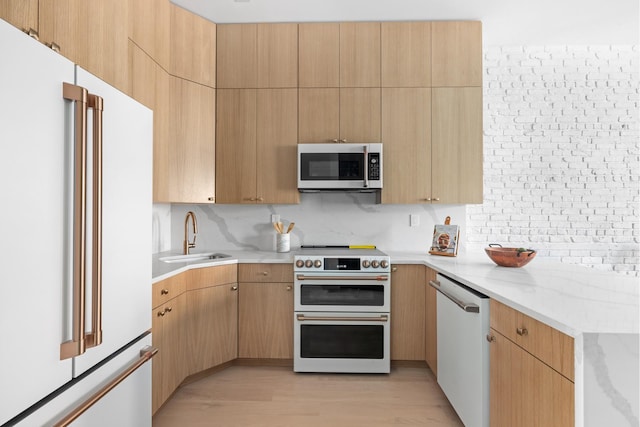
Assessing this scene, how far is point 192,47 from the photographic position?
3.10m

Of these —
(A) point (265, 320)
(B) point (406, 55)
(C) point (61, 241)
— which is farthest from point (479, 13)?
(C) point (61, 241)

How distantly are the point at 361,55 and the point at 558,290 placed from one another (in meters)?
2.40

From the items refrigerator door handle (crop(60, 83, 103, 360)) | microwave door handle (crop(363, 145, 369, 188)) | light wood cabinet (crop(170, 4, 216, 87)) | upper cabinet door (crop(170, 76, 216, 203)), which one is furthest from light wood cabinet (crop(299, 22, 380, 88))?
refrigerator door handle (crop(60, 83, 103, 360))

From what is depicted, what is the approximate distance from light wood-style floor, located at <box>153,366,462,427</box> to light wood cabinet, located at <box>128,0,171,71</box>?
238cm

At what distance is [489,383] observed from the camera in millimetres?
1752

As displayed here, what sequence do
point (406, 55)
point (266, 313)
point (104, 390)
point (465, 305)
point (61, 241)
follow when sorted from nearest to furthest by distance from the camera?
point (61, 241)
point (104, 390)
point (465, 305)
point (266, 313)
point (406, 55)

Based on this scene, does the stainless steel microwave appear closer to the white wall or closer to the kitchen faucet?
the white wall

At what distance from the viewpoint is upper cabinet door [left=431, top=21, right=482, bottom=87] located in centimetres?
317

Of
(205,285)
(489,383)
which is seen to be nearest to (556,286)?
(489,383)

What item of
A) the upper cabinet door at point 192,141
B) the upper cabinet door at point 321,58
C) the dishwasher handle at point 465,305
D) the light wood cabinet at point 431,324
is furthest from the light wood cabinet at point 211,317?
the upper cabinet door at point 321,58

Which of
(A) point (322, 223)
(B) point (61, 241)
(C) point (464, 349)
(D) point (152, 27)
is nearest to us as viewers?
(B) point (61, 241)

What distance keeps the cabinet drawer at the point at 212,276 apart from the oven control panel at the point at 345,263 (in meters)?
0.50

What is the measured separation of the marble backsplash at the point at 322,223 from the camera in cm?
353

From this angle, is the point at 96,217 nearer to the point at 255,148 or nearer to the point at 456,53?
the point at 255,148
